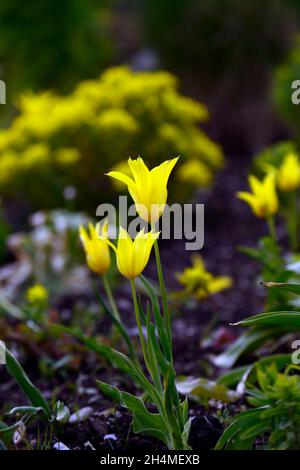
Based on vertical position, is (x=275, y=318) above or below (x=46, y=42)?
below

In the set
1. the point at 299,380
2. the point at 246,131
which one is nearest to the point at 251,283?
the point at 299,380

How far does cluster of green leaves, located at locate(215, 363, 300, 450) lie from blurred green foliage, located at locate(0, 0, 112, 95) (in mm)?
4929

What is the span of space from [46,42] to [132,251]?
5.10m

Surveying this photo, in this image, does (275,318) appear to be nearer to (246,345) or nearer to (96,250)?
(96,250)

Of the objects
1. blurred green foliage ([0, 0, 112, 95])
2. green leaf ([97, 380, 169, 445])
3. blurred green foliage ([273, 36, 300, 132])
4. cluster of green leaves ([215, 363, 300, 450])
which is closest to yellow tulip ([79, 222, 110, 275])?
green leaf ([97, 380, 169, 445])

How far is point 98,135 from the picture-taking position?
13.6 ft

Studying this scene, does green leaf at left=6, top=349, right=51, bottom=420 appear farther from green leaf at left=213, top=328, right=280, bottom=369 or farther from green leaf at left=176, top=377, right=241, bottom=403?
green leaf at left=213, top=328, right=280, bottom=369

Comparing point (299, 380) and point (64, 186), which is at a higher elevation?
point (64, 186)

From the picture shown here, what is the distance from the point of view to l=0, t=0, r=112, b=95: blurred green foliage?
6.22 meters

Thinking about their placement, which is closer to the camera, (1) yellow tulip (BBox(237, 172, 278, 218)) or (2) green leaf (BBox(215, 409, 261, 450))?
(2) green leaf (BBox(215, 409, 261, 450))

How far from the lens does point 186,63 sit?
641 centimetres

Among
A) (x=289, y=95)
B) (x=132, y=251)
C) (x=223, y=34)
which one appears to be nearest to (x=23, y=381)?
(x=132, y=251)
